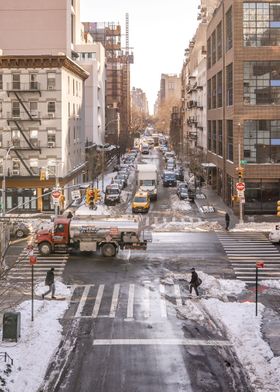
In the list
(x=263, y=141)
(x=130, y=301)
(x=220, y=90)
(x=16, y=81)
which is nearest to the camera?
(x=130, y=301)

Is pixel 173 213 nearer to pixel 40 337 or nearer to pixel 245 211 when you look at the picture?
pixel 245 211

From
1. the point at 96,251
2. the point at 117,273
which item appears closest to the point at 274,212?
the point at 96,251

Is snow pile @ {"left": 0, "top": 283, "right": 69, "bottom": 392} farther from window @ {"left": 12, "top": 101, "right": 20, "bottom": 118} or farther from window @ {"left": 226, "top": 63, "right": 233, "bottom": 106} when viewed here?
window @ {"left": 226, "top": 63, "right": 233, "bottom": 106}

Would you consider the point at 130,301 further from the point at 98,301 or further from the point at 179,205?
the point at 179,205

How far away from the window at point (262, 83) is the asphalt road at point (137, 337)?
82.3ft

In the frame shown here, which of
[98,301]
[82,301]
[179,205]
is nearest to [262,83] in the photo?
[179,205]

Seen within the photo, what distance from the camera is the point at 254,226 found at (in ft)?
169

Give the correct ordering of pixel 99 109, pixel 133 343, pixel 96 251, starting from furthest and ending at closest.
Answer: pixel 99 109
pixel 96 251
pixel 133 343

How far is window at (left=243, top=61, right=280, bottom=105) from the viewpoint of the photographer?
188 ft

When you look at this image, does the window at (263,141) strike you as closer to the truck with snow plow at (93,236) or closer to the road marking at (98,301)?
the truck with snow plow at (93,236)

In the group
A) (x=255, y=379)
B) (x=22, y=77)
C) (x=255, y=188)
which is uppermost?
(x=22, y=77)

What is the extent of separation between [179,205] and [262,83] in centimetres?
1650

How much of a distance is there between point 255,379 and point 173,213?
4120 cm

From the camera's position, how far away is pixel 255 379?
750 inches
